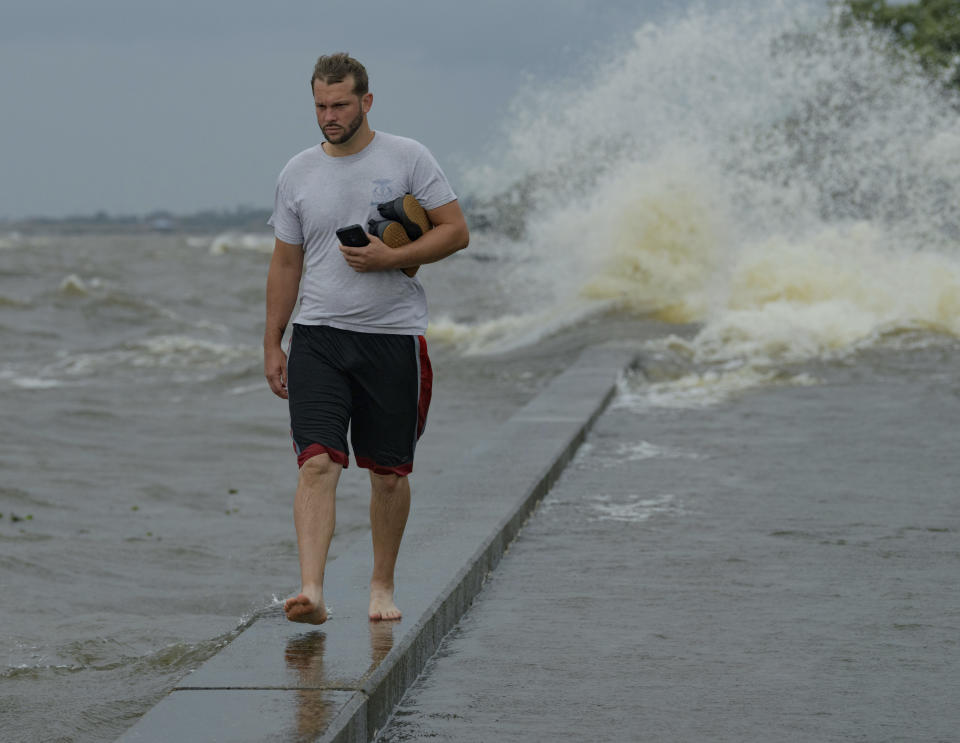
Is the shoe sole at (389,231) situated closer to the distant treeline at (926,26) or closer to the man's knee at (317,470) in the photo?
the man's knee at (317,470)

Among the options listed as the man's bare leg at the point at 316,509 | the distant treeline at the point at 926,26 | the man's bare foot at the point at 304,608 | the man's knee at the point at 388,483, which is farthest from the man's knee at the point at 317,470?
the distant treeline at the point at 926,26

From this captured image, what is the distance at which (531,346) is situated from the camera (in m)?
19.3

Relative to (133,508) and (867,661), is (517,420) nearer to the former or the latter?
(133,508)

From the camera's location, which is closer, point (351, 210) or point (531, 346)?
point (351, 210)

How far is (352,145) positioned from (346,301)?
1.45 ft

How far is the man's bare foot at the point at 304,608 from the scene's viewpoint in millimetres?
3957

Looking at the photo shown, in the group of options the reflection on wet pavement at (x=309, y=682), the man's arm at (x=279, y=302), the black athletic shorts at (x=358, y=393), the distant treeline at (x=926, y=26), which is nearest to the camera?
the reflection on wet pavement at (x=309, y=682)

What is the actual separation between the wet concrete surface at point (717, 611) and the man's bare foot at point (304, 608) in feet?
1.15

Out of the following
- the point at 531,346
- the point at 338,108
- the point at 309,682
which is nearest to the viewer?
the point at 309,682

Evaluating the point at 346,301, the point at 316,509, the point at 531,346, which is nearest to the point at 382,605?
the point at 316,509

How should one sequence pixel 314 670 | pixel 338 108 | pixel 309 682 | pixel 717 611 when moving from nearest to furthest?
1. pixel 309 682
2. pixel 314 670
3. pixel 338 108
4. pixel 717 611

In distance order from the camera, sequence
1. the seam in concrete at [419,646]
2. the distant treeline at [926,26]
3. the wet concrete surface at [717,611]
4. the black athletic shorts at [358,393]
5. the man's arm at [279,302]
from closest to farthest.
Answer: the seam in concrete at [419,646] → the wet concrete surface at [717,611] → the black athletic shorts at [358,393] → the man's arm at [279,302] → the distant treeline at [926,26]

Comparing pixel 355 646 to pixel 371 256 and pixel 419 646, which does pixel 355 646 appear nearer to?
pixel 419 646

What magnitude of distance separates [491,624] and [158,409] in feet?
36.3
